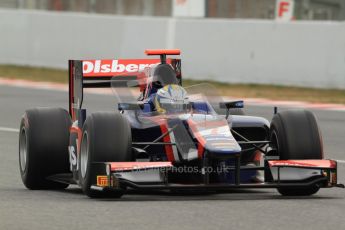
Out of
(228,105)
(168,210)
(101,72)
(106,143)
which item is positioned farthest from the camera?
(101,72)

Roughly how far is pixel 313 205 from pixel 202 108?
1.73m

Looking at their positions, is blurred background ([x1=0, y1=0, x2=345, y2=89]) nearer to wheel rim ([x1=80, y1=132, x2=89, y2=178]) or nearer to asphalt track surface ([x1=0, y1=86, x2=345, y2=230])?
asphalt track surface ([x1=0, y1=86, x2=345, y2=230])

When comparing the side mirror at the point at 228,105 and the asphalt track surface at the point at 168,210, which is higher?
the side mirror at the point at 228,105

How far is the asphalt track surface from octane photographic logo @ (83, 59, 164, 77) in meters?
1.31

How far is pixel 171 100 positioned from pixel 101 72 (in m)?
1.63

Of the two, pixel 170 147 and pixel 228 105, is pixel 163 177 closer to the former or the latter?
pixel 170 147

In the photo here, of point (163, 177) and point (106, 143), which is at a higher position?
point (106, 143)

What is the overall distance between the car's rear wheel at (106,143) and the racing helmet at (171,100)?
3.03 feet

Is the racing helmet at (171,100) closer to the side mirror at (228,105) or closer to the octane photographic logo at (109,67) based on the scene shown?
the side mirror at (228,105)

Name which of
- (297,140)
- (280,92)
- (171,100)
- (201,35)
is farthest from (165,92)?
(201,35)

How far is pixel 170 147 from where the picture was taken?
396 inches

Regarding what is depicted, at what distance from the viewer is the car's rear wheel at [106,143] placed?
9.68 meters

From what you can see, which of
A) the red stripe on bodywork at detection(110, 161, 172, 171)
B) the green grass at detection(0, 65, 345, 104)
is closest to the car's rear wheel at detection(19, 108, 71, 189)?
the red stripe on bodywork at detection(110, 161, 172, 171)

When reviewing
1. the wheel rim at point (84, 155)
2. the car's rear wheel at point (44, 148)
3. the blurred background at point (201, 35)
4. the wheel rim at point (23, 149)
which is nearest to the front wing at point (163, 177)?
the wheel rim at point (84, 155)
